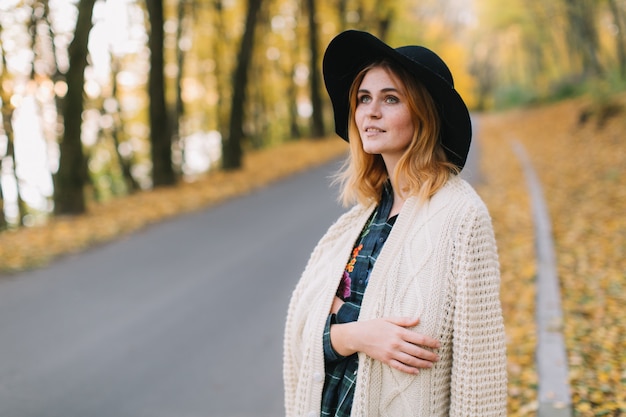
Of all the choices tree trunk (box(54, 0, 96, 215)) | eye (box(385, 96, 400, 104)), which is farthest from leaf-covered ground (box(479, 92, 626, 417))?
tree trunk (box(54, 0, 96, 215))

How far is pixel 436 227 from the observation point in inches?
77.2

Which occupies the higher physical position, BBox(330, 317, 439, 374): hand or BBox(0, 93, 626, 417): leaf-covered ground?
BBox(330, 317, 439, 374): hand

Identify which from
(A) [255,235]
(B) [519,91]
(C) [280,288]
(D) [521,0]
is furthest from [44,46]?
(B) [519,91]

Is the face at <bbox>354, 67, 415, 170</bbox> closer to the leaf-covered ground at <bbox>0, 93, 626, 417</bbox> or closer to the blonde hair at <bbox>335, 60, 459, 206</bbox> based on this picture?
the blonde hair at <bbox>335, 60, 459, 206</bbox>

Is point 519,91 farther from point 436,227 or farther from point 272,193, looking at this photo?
point 436,227

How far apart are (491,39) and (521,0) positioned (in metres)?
25.9

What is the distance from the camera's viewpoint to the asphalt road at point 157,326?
4871 mm

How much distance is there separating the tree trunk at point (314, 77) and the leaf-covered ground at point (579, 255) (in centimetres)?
947

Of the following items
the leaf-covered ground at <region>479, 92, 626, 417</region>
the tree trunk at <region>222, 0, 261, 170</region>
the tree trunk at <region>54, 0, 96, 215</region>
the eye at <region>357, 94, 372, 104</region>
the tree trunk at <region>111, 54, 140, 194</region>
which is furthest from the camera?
the tree trunk at <region>111, 54, 140, 194</region>

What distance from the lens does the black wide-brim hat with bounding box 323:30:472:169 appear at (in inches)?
77.2

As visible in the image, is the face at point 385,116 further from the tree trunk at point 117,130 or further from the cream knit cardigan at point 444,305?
the tree trunk at point 117,130

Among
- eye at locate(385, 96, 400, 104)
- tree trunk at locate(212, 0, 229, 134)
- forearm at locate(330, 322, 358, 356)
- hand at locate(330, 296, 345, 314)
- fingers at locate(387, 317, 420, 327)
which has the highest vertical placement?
tree trunk at locate(212, 0, 229, 134)

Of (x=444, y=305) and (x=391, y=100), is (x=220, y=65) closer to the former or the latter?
(x=391, y=100)

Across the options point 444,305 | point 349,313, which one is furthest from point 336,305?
point 444,305
